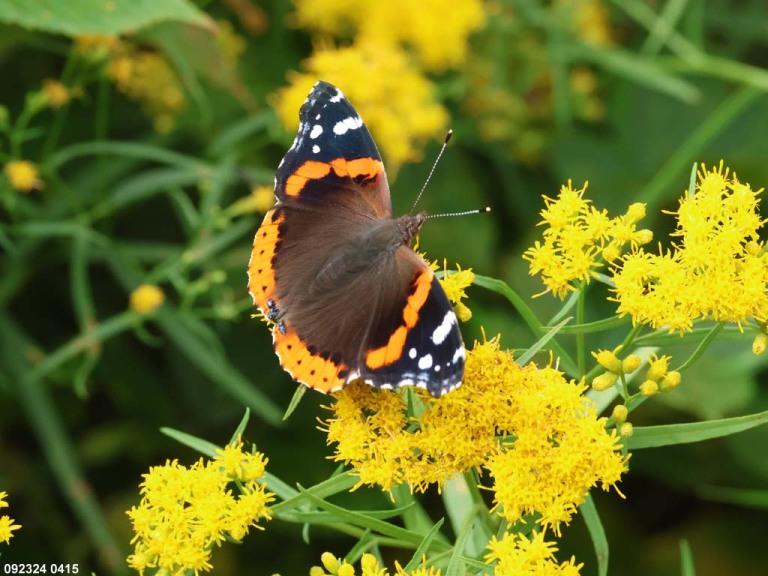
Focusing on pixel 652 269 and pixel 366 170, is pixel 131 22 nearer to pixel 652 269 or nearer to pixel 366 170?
pixel 366 170

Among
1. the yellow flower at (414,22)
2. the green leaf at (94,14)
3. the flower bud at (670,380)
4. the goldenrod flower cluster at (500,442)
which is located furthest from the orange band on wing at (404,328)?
the yellow flower at (414,22)

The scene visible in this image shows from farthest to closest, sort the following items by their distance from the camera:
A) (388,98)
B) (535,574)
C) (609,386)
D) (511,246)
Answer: (511,246), (388,98), (609,386), (535,574)

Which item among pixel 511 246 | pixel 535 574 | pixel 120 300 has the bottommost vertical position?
pixel 535 574

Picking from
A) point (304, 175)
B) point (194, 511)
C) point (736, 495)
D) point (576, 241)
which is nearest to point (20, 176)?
point (304, 175)

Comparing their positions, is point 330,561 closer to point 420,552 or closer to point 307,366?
point 420,552

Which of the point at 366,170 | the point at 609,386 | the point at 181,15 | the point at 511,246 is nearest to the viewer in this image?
the point at 609,386

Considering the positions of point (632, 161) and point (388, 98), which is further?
point (632, 161)

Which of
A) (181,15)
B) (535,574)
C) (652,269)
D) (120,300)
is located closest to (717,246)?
(652,269)
